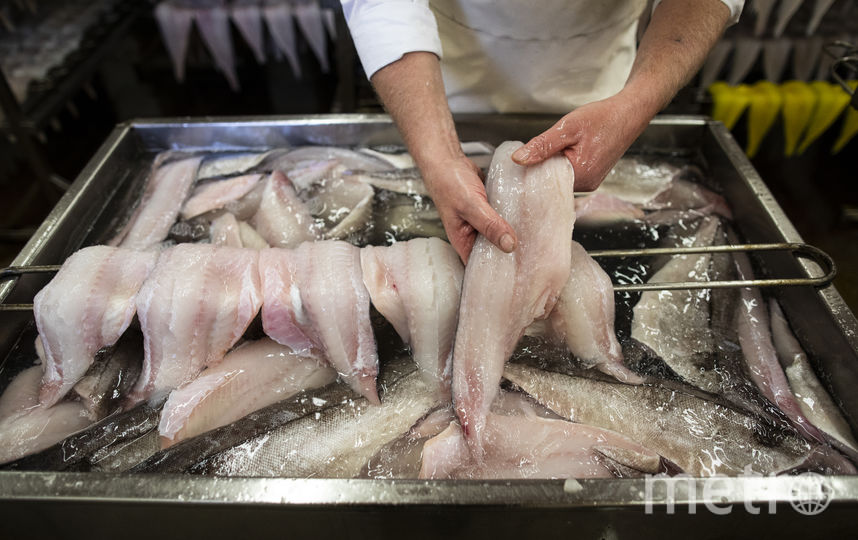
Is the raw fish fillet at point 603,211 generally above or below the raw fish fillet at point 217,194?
below

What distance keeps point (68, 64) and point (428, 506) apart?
4748mm

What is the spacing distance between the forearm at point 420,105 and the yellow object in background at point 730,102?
331 cm

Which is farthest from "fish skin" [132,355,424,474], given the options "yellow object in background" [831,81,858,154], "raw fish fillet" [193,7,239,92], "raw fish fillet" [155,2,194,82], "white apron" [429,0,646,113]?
"yellow object in background" [831,81,858,154]

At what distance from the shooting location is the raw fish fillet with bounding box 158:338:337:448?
1502mm

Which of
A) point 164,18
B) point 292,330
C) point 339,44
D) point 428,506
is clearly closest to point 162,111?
point 164,18

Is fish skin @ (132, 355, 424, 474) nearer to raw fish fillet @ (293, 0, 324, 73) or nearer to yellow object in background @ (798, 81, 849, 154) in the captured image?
raw fish fillet @ (293, 0, 324, 73)

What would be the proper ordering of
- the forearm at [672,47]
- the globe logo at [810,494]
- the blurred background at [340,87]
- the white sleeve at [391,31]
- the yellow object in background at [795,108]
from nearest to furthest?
1. the globe logo at [810,494]
2. the forearm at [672,47]
3. the white sleeve at [391,31]
4. the blurred background at [340,87]
5. the yellow object in background at [795,108]

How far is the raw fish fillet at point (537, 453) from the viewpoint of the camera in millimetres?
1427

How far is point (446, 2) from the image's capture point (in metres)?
2.32

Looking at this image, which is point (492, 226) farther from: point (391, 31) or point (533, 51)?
point (533, 51)

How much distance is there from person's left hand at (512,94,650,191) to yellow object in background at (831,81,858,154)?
3.78 m

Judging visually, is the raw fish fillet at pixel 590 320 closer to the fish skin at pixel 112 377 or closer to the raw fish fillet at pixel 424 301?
the raw fish fillet at pixel 424 301

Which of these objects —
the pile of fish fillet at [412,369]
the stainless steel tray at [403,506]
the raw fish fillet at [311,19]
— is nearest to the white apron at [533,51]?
the pile of fish fillet at [412,369]

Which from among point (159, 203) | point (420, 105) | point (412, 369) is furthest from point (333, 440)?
point (159, 203)
